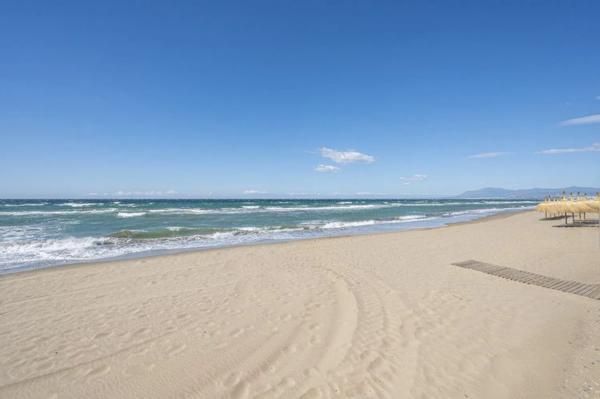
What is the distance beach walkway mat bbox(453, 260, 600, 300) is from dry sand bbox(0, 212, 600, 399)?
1.26 feet

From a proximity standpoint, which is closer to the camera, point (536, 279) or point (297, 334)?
point (297, 334)

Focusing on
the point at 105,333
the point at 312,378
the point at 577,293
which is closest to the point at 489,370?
the point at 312,378

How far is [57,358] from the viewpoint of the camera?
4.12 m

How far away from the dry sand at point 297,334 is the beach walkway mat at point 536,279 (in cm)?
38

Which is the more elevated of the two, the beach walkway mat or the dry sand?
the beach walkway mat

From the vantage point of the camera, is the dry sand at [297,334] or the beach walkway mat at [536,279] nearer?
the dry sand at [297,334]

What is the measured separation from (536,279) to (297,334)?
20.7 feet

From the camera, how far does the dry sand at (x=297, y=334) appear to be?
3545 millimetres

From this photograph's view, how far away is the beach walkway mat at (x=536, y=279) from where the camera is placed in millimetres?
6531

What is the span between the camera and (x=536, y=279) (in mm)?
7512

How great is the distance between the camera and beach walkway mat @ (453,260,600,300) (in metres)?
6.53

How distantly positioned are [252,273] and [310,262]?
6.80 feet

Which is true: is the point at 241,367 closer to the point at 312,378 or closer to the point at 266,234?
the point at 312,378

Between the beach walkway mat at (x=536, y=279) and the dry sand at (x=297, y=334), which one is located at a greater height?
the beach walkway mat at (x=536, y=279)
